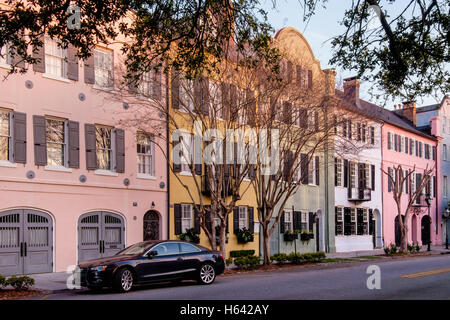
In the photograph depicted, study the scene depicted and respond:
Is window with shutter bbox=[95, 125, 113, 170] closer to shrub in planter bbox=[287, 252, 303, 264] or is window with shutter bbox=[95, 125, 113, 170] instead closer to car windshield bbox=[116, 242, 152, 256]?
car windshield bbox=[116, 242, 152, 256]

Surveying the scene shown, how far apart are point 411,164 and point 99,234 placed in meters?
33.7

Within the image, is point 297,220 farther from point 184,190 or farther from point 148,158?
point 148,158

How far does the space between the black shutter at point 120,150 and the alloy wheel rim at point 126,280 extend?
371 inches

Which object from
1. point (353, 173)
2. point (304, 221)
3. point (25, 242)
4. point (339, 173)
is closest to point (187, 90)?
point (25, 242)

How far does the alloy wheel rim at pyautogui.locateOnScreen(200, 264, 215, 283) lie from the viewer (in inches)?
683

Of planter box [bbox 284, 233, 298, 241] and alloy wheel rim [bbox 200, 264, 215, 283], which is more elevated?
alloy wheel rim [bbox 200, 264, 215, 283]

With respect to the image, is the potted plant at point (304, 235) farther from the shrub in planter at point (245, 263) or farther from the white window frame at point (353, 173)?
the shrub in planter at point (245, 263)

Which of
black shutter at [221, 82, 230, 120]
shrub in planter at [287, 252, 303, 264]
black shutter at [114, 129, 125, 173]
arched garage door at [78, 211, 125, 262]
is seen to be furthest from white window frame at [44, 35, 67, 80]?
shrub in planter at [287, 252, 303, 264]

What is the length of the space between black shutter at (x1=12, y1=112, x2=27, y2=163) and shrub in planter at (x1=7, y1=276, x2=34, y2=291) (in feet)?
20.5

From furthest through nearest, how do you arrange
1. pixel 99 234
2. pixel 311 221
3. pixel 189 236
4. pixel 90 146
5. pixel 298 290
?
1. pixel 311 221
2. pixel 189 236
3. pixel 99 234
4. pixel 90 146
5. pixel 298 290

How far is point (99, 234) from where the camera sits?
77.8 feet

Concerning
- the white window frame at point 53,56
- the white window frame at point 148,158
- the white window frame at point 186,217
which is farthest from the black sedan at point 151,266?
the white window frame at point 186,217
